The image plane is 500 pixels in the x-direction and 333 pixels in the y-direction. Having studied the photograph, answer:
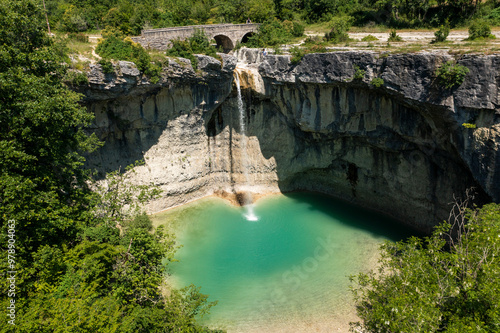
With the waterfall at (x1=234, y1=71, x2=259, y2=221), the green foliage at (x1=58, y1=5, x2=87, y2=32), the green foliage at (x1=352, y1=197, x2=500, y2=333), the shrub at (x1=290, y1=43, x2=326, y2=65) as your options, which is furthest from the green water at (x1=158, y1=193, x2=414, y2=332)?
the green foliage at (x1=58, y1=5, x2=87, y2=32)

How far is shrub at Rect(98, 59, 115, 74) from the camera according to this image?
19.2 metres

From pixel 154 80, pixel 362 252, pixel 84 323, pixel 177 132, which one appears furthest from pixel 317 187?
pixel 84 323

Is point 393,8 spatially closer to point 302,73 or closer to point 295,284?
point 302,73

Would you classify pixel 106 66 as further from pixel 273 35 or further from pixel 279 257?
pixel 273 35

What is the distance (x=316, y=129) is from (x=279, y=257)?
9.95 m

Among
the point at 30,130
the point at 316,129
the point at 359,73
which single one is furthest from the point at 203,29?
the point at 30,130

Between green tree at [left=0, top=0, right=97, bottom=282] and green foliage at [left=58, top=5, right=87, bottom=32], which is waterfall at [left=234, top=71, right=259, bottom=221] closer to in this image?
green tree at [left=0, top=0, right=97, bottom=282]

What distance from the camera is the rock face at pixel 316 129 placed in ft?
55.2

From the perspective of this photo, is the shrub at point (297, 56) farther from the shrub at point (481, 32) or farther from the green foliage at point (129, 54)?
the shrub at point (481, 32)

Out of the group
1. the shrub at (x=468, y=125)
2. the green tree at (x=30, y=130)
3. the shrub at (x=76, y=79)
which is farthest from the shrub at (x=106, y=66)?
the shrub at (x=468, y=125)

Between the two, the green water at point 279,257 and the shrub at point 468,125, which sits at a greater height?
the shrub at point 468,125

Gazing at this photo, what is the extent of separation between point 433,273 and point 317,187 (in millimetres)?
17306

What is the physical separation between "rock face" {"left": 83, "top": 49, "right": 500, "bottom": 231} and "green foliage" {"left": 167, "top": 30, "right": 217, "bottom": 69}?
1013 millimetres

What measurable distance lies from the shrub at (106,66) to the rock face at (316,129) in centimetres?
74
